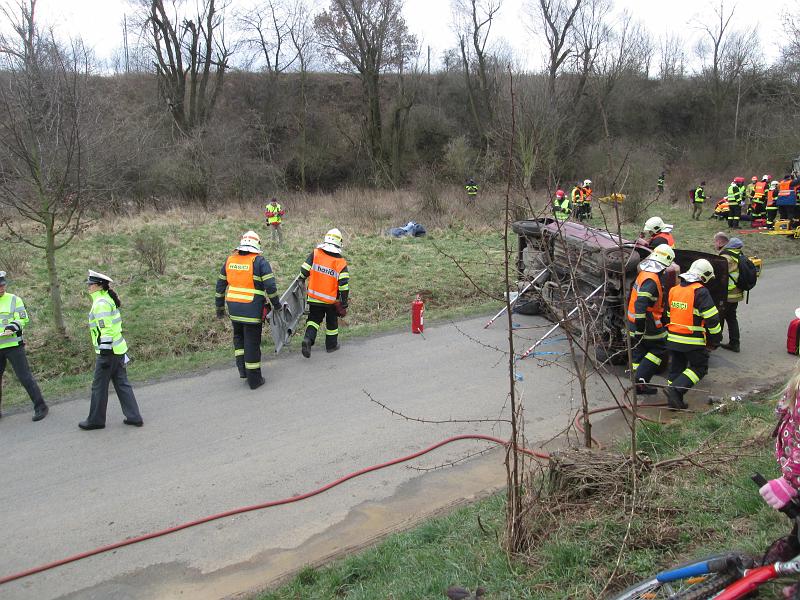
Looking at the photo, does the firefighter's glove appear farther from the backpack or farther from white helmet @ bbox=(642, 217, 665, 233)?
white helmet @ bbox=(642, 217, 665, 233)

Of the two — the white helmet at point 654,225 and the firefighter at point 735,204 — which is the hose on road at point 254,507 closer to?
the white helmet at point 654,225

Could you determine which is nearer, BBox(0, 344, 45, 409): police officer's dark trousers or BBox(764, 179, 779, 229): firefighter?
BBox(0, 344, 45, 409): police officer's dark trousers

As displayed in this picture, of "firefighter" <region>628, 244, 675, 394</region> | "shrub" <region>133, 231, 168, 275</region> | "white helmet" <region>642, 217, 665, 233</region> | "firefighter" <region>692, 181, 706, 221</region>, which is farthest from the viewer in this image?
"firefighter" <region>692, 181, 706, 221</region>

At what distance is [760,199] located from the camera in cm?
2206

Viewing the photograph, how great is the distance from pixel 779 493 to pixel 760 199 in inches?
881

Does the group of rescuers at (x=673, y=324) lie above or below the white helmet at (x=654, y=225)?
below

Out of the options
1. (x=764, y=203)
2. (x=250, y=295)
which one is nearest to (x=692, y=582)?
(x=250, y=295)

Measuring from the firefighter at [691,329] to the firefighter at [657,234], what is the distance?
210cm

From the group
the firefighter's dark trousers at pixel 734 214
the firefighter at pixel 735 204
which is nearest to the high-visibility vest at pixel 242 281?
the firefighter at pixel 735 204

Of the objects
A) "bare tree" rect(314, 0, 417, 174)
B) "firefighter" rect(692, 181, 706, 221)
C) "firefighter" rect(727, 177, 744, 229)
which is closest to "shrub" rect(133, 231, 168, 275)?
"firefighter" rect(727, 177, 744, 229)

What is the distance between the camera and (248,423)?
695cm

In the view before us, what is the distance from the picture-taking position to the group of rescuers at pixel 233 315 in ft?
22.2

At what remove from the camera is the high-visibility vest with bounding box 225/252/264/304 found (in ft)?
26.1

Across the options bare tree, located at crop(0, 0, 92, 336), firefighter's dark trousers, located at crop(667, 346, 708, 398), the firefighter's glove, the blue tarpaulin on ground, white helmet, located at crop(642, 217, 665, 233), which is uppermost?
bare tree, located at crop(0, 0, 92, 336)
